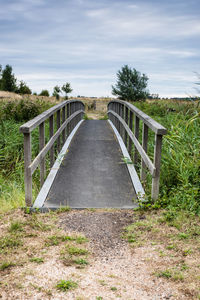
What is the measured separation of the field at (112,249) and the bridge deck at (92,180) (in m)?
0.38

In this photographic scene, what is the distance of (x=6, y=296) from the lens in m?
2.79

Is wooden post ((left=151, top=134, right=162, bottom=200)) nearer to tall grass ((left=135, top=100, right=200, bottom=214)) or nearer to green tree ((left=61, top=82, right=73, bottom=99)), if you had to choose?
tall grass ((left=135, top=100, right=200, bottom=214))

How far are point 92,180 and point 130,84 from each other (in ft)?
132

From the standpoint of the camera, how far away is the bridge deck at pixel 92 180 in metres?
5.22

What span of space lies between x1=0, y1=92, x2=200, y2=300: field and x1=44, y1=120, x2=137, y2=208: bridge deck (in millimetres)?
377

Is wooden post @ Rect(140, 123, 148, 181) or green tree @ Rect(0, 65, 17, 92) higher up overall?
green tree @ Rect(0, 65, 17, 92)

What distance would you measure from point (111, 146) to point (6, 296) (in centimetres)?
634

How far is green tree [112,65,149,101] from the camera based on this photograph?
44562 millimetres

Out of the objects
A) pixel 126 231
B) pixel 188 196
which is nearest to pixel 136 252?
pixel 126 231

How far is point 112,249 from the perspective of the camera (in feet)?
12.4

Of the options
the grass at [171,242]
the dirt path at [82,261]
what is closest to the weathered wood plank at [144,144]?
the grass at [171,242]

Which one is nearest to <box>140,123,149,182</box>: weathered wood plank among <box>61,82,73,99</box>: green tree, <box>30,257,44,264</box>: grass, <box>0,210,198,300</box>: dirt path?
<box>0,210,198,300</box>: dirt path

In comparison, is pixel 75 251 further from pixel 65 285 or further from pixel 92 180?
pixel 92 180

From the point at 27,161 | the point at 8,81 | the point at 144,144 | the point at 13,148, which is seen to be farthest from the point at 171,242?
the point at 8,81
